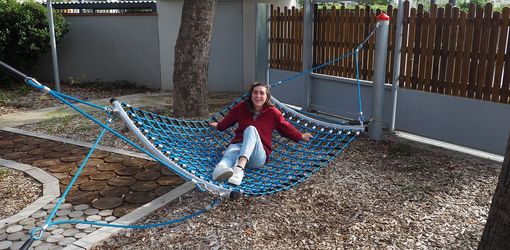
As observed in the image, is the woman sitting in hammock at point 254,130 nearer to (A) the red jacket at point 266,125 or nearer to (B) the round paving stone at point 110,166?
(A) the red jacket at point 266,125

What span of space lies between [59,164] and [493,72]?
179 inches

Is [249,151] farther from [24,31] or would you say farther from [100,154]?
[24,31]

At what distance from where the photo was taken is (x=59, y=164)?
472cm

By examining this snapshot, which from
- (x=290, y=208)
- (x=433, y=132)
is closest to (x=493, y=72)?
(x=433, y=132)

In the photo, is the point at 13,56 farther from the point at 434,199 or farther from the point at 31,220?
the point at 434,199

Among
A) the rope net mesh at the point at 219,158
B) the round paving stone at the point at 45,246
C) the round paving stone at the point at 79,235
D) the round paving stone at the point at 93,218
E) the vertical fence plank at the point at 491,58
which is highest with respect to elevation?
the vertical fence plank at the point at 491,58

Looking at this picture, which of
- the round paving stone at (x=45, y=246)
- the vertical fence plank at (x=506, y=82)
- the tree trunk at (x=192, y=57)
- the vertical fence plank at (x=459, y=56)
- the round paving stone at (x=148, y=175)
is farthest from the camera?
the tree trunk at (x=192, y=57)

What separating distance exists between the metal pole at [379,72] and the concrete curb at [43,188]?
3492 mm

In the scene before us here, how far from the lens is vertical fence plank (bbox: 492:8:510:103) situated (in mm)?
4480

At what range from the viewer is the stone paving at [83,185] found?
332 centimetres

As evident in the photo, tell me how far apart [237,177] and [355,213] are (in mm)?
974

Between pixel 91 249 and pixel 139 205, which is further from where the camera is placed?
pixel 139 205

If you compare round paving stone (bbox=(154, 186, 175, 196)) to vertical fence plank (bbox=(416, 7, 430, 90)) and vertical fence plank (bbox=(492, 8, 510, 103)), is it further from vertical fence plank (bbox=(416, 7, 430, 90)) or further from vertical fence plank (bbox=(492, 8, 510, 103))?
vertical fence plank (bbox=(492, 8, 510, 103))

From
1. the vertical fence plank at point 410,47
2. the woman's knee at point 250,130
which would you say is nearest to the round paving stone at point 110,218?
the woman's knee at point 250,130
